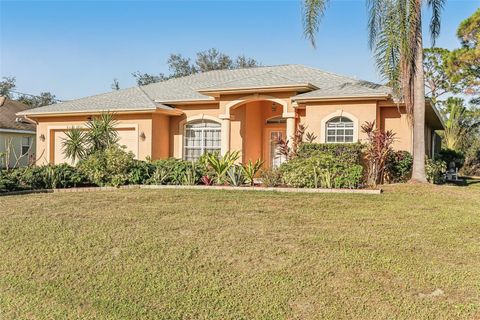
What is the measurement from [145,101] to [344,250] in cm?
1529

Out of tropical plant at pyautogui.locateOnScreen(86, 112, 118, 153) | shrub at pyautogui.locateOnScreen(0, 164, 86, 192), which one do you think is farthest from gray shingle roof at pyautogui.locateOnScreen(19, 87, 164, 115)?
shrub at pyautogui.locateOnScreen(0, 164, 86, 192)

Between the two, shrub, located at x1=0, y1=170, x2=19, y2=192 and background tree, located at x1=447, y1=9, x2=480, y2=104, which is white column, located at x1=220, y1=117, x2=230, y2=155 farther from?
background tree, located at x1=447, y1=9, x2=480, y2=104

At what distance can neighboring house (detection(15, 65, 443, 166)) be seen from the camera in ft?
56.4

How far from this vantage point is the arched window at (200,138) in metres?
20.5

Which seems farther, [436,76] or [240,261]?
[436,76]

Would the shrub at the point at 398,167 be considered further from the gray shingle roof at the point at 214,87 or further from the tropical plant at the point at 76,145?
the tropical plant at the point at 76,145

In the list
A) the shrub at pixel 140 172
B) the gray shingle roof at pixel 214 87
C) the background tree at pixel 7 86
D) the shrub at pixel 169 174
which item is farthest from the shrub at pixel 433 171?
the background tree at pixel 7 86

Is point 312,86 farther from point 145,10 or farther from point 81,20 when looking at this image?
point 81,20

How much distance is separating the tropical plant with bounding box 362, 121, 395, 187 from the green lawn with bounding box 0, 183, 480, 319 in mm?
4808

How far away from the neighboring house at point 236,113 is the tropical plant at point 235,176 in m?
2.94

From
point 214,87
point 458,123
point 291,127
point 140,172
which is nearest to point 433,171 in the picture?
point 291,127

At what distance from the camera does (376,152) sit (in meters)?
15.1

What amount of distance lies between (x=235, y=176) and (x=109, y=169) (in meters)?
4.19

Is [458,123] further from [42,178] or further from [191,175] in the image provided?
[42,178]
